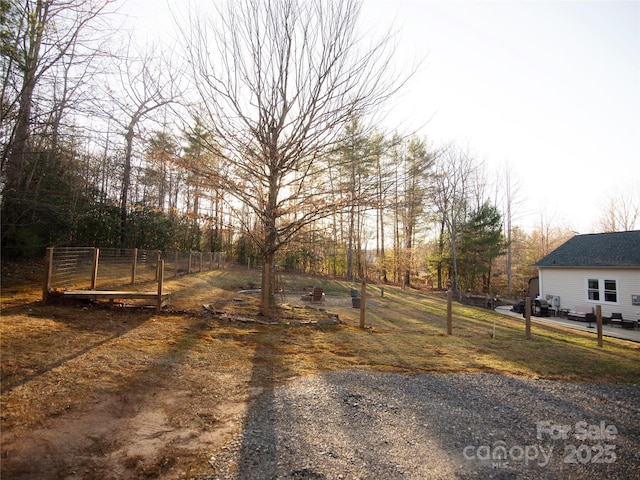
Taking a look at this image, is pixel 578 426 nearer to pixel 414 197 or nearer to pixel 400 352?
pixel 400 352

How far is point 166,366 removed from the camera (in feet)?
13.4

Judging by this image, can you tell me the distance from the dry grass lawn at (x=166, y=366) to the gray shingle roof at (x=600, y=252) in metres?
9.36

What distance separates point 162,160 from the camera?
6832mm

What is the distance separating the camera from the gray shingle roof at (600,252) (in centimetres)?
1421

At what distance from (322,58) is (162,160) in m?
4.05

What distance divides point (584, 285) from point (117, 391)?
19.2 m

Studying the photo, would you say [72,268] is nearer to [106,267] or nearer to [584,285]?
[106,267]

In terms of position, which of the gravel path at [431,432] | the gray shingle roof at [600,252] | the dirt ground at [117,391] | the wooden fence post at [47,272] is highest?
the gray shingle roof at [600,252]

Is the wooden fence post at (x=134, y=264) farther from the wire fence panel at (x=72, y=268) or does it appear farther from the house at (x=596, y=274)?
the house at (x=596, y=274)

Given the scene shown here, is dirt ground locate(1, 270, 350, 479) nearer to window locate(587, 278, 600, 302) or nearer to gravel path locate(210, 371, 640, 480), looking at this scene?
gravel path locate(210, 371, 640, 480)

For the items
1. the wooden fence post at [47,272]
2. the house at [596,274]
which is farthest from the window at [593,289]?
the wooden fence post at [47,272]

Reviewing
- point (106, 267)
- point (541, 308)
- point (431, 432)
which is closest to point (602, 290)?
point (541, 308)

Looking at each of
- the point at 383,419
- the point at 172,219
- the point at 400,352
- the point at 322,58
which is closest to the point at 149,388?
the point at 383,419

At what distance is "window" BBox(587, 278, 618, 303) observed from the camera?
14.1m
